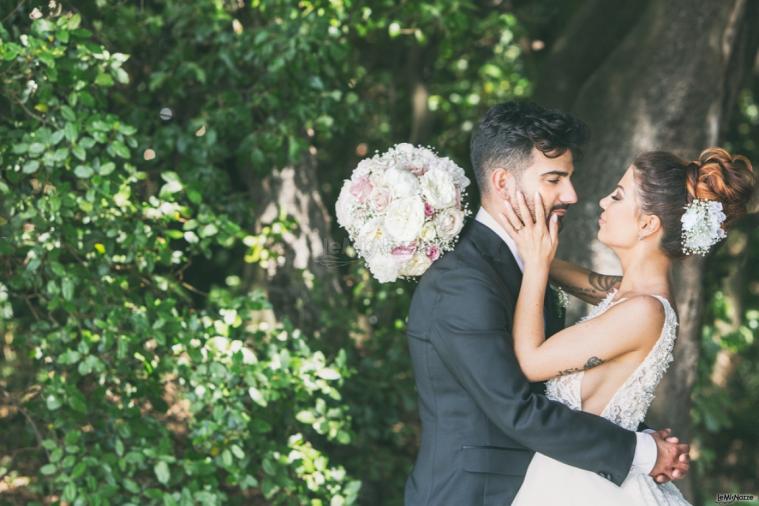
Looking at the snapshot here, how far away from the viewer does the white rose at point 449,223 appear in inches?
108

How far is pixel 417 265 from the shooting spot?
2.77 meters

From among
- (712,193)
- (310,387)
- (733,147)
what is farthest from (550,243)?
(733,147)

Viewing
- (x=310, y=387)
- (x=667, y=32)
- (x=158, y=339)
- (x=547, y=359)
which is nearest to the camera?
(x=547, y=359)

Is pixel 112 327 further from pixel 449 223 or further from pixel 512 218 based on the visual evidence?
pixel 512 218

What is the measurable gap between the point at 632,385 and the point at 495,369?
515 mm

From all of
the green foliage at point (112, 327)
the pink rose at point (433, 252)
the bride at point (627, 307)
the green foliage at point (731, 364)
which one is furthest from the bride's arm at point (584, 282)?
the green foliage at point (731, 364)

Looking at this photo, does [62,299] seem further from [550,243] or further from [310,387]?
[550,243]

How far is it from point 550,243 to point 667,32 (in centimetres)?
271

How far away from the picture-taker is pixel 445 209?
109 inches

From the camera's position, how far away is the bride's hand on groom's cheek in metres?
2.68

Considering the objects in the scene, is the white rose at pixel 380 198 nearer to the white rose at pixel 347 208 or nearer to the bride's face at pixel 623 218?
the white rose at pixel 347 208

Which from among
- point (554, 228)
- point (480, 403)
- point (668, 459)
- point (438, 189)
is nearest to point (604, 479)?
point (668, 459)

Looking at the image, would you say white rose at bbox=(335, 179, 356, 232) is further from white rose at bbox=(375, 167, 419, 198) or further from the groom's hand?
the groom's hand

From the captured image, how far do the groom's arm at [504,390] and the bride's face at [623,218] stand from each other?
1.77ft
